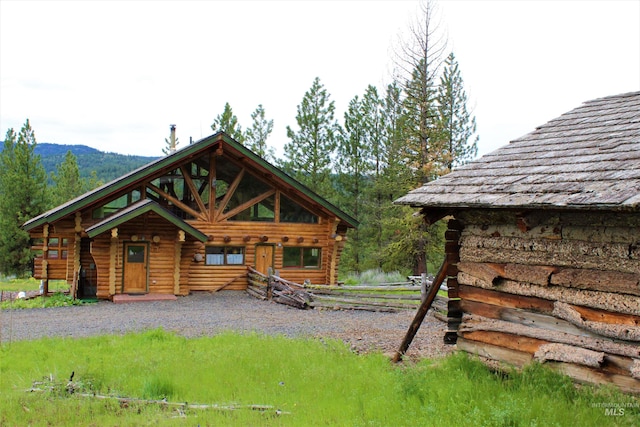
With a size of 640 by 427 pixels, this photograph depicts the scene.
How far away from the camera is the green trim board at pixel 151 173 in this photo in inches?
786

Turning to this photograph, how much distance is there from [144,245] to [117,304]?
2582mm

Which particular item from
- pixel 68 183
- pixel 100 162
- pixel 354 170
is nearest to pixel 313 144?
pixel 354 170

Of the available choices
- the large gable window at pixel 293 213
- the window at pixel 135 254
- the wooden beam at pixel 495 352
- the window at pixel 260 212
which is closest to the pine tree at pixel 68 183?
the window at pixel 260 212

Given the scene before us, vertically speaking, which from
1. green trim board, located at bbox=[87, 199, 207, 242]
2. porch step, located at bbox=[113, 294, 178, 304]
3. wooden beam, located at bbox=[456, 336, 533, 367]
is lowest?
porch step, located at bbox=[113, 294, 178, 304]

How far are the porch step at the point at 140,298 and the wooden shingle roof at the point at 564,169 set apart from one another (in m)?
13.5

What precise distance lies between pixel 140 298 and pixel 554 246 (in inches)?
624

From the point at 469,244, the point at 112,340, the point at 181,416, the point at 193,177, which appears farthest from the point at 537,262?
the point at 193,177

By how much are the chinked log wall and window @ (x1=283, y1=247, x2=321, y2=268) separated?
1512 cm

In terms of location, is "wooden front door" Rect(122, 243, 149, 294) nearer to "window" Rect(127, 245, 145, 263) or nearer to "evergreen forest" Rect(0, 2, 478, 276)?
"window" Rect(127, 245, 145, 263)

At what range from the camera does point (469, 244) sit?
367 inches

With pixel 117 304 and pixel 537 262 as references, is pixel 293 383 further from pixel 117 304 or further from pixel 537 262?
pixel 117 304

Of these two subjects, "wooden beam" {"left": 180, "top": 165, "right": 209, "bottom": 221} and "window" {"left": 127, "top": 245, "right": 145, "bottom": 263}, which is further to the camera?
"wooden beam" {"left": 180, "top": 165, "right": 209, "bottom": 221}

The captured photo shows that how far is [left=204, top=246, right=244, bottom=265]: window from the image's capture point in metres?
23.2

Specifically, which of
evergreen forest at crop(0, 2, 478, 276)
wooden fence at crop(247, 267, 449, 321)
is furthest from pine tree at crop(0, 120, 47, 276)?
wooden fence at crop(247, 267, 449, 321)
